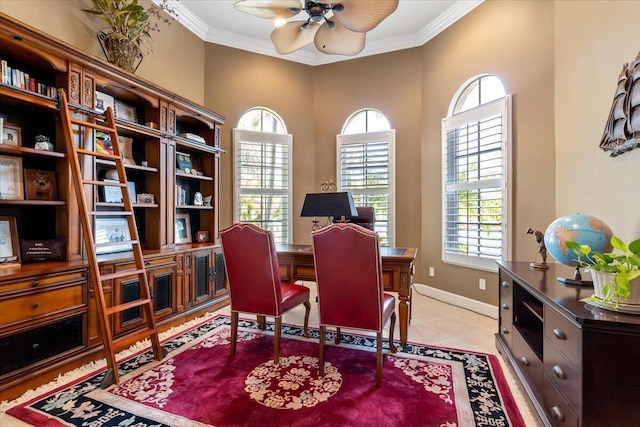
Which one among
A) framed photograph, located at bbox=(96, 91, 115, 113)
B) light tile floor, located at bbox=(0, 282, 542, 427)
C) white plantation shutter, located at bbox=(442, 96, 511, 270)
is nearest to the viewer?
light tile floor, located at bbox=(0, 282, 542, 427)

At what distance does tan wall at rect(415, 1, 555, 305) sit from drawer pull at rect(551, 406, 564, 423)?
77.7 inches

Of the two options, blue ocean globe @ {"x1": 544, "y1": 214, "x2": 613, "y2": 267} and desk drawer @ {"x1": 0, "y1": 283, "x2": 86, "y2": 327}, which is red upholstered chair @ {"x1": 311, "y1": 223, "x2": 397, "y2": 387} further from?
desk drawer @ {"x1": 0, "y1": 283, "x2": 86, "y2": 327}

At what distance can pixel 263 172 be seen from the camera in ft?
15.4

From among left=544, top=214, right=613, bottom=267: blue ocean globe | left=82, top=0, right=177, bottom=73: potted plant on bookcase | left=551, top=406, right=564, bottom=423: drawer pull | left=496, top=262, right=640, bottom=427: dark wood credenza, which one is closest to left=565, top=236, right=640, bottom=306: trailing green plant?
left=496, top=262, right=640, bottom=427: dark wood credenza

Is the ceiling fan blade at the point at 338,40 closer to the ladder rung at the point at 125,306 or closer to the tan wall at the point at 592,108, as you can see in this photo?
the tan wall at the point at 592,108

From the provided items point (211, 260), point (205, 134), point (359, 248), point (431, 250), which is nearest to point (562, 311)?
point (359, 248)

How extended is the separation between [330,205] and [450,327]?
→ 1756 mm

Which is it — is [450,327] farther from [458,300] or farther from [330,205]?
[330,205]

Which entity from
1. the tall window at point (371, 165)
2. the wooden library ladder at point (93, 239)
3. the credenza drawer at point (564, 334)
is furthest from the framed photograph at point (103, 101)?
the credenza drawer at point (564, 334)

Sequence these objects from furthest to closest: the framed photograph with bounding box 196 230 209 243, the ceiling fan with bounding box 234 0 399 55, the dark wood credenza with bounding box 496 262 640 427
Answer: the framed photograph with bounding box 196 230 209 243 < the ceiling fan with bounding box 234 0 399 55 < the dark wood credenza with bounding box 496 262 640 427

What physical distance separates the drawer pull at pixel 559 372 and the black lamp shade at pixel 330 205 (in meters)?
1.77

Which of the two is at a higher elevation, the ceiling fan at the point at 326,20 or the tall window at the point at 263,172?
the ceiling fan at the point at 326,20

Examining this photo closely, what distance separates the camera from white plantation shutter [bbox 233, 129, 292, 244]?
4.56m

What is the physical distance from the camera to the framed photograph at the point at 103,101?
2.78m
